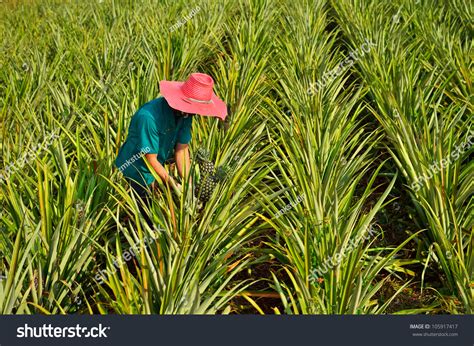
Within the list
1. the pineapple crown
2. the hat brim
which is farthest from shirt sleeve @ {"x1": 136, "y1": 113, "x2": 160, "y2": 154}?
the pineapple crown

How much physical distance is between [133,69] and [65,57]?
645 millimetres

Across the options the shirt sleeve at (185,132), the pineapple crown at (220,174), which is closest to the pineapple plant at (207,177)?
the pineapple crown at (220,174)

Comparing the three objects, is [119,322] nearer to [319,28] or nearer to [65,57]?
[65,57]

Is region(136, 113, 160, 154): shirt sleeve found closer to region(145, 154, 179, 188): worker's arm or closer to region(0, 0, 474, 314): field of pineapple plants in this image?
region(145, 154, 179, 188): worker's arm

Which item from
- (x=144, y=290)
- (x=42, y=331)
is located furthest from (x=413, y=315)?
(x=42, y=331)

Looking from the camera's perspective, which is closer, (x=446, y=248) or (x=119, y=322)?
(x=119, y=322)

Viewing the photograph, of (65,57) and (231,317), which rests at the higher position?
(65,57)

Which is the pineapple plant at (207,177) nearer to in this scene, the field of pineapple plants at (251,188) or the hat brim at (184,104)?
the field of pineapple plants at (251,188)

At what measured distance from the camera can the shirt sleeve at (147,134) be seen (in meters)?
2.33

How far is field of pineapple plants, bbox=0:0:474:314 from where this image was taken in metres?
1.87

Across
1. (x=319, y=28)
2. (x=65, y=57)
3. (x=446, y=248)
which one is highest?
(x=319, y=28)

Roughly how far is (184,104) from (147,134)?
20 cm

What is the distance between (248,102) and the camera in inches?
133

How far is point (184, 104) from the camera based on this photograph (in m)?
Answer: 2.32
